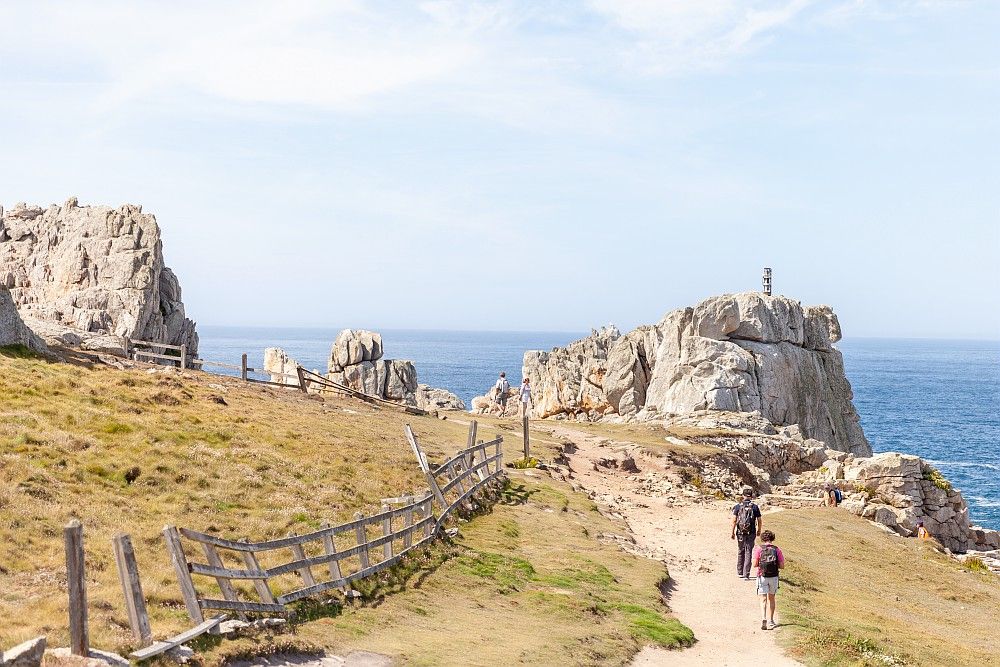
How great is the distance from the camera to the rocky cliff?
64500mm

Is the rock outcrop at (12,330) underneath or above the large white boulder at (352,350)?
above

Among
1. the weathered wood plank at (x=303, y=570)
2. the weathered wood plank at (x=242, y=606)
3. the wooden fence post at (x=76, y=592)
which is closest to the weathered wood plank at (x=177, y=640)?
the weathered wood plank at (x=242, y=606)

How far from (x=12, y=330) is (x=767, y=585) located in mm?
35181

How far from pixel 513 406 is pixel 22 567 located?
6432 centimetres

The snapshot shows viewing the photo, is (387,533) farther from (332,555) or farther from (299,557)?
(299,557)

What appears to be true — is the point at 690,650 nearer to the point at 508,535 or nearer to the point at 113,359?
the point at 508,535

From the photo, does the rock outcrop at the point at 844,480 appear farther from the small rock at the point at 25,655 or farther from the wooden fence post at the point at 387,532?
the small rock at the point at 25,655

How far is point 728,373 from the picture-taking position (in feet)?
210

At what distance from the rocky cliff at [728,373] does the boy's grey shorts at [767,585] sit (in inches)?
1649

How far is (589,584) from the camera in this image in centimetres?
2408

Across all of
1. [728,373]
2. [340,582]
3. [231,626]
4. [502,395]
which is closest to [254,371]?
[502,395]

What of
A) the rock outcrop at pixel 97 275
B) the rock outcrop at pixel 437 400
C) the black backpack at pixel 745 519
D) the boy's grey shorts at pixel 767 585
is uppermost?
the rock outcrop at pixel 97 275

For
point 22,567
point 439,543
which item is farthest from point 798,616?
point 22,567

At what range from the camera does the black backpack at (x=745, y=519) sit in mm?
27041
